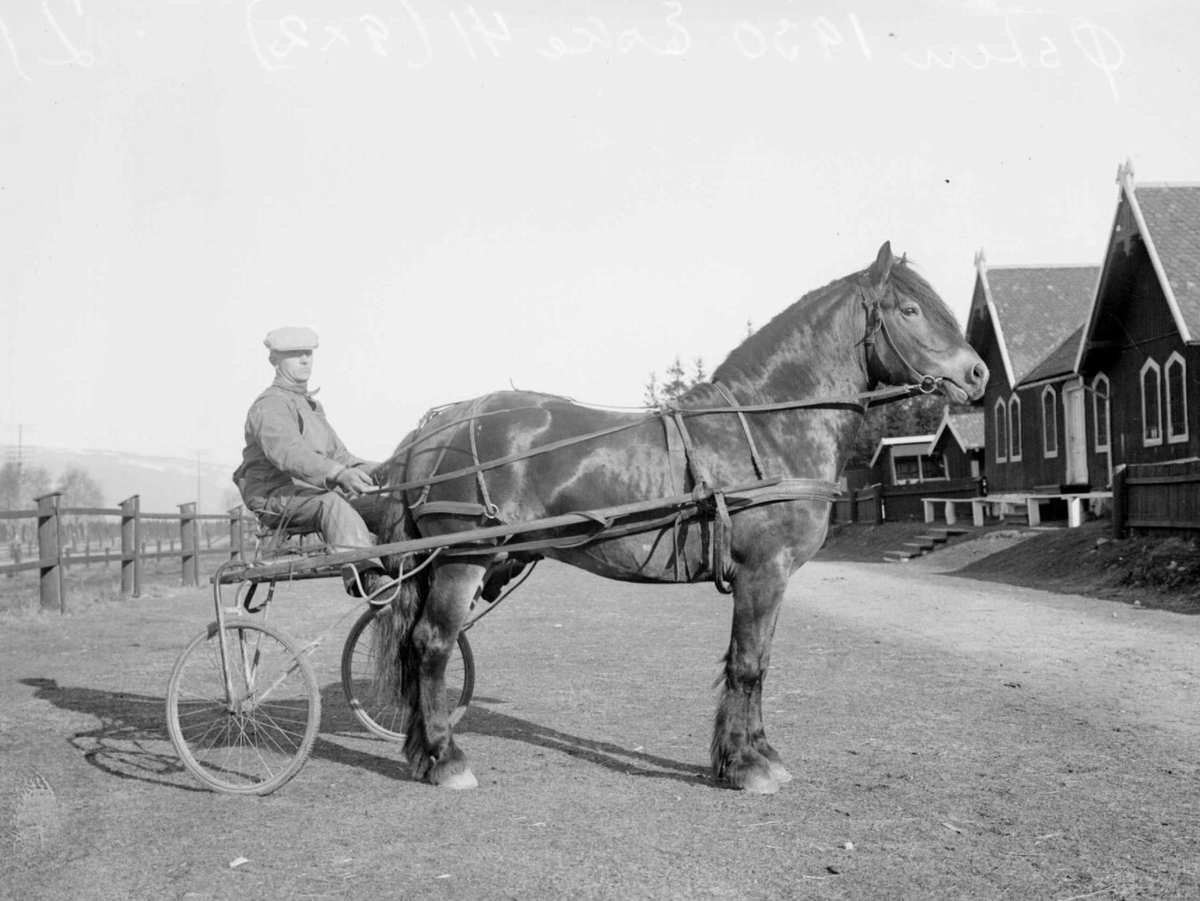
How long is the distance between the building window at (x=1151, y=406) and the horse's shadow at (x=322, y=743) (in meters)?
20.3

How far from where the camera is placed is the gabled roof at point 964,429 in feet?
126

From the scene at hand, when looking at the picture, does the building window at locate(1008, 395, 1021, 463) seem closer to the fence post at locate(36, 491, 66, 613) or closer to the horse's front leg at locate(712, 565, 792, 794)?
the fence post at locate(36, 491, 66, 613)

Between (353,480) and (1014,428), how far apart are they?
97.7 feet

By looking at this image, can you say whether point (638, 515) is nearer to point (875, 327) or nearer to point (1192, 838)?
point (875, 327)

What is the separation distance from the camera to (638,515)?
6230 mm

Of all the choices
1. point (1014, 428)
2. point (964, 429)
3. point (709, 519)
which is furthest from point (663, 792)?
point (964, 429)

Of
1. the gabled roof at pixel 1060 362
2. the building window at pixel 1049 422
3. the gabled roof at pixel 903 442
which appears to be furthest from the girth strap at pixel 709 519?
the gabled roof at pixel 903 442

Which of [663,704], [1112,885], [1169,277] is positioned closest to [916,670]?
[663,704]

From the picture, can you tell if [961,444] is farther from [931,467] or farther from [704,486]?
[704,486]

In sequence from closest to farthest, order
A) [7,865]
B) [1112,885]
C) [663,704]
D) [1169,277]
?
[1112,885] < [7,865] < [663,704] < [1169,277]

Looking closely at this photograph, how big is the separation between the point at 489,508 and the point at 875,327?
8.05 ft

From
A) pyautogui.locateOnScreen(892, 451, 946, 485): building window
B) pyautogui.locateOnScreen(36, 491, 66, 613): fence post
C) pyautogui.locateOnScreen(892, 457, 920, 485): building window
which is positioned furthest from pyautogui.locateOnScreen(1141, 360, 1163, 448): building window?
pyautogui.locateOnScreen(892, 457, 920, 485): building window

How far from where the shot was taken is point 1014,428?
107 ft

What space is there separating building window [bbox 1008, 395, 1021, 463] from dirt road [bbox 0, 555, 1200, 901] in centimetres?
2196
